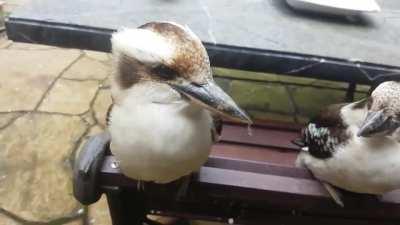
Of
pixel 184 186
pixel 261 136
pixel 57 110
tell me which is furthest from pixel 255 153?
pixel 57 110

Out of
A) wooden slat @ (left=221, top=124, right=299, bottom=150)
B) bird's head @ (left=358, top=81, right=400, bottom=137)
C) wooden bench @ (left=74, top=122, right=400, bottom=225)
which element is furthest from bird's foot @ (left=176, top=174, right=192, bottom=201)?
wooden slat @ (left=221, top=124, right=299, bottom=150)

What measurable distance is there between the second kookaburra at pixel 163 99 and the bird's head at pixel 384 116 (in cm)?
20

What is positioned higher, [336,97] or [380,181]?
[380,181]

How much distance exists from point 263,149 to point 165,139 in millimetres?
761

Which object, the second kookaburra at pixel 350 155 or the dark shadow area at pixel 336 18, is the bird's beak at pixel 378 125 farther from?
the dark shadow area at pixel 336 18

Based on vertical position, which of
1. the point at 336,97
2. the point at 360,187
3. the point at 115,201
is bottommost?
the point at 336,97

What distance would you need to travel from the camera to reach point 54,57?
2.66m

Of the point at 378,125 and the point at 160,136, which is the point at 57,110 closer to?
the point at 160,136

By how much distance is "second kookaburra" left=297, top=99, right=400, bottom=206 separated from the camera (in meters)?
0.87

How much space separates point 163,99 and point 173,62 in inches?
2.7

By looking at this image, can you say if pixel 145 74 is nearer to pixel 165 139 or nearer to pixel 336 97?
pixel 165 139

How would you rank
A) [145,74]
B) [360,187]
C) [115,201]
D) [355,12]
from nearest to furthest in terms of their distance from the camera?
1. [145,74]
2. [360,187]
3. [115,201]
4. [355,12]

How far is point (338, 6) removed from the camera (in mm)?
1477

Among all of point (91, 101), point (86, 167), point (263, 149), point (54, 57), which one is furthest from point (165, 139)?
point (54, 57)
